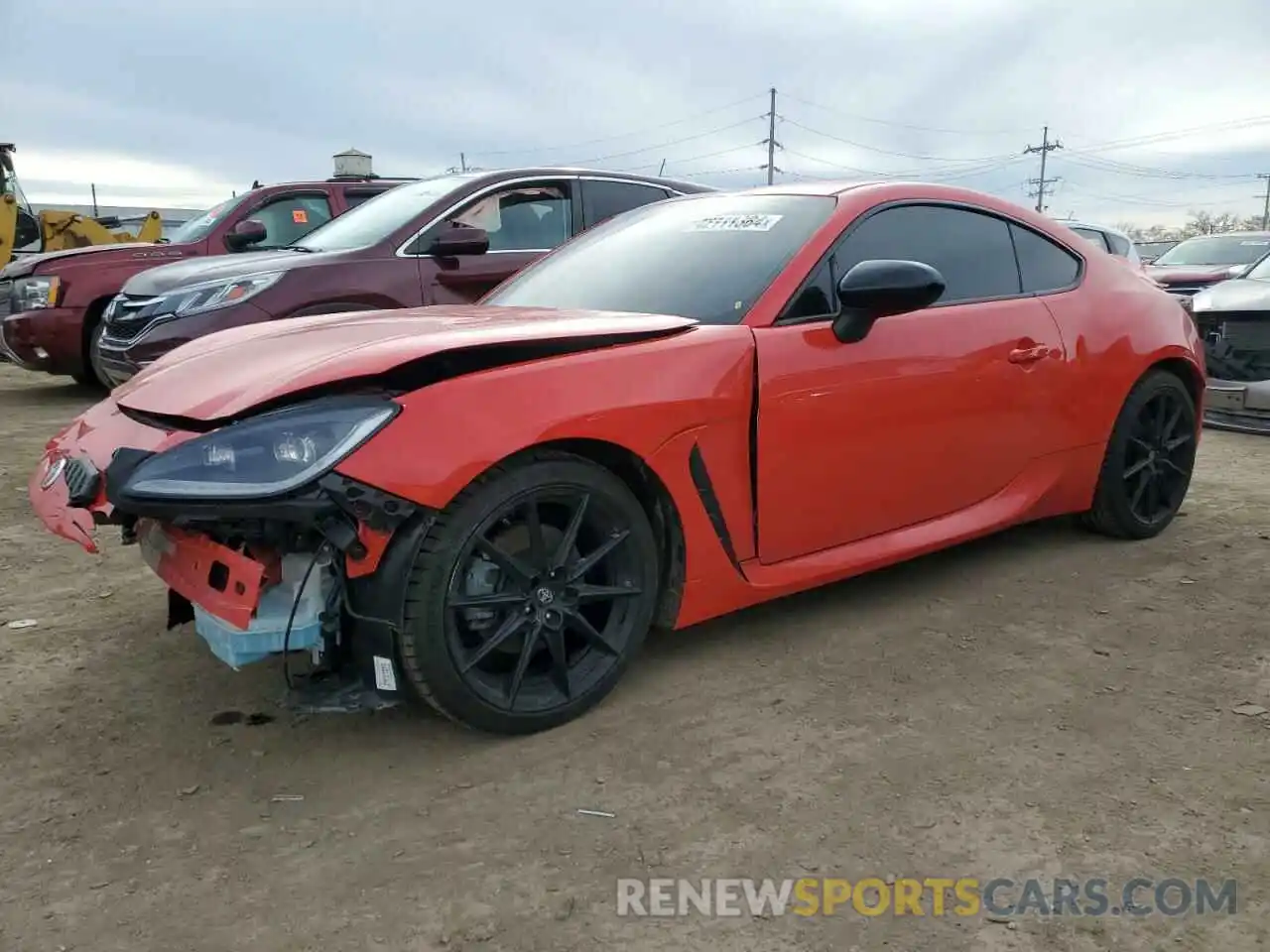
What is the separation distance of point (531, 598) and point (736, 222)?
1.52 m

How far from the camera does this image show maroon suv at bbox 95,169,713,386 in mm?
5516

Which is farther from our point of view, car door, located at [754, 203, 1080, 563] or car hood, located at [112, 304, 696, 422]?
car door, located at [754, 203, 1080, 563]

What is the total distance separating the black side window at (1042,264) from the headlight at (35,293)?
6970mm

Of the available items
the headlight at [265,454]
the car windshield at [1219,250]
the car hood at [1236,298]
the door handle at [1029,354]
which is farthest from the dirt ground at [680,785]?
the car windshield at [1219,250]

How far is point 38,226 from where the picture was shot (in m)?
15.0

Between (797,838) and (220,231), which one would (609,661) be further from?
(220,231)

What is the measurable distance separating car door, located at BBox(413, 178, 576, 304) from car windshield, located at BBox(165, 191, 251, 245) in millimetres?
2966

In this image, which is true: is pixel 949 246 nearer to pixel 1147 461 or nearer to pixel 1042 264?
pixel 1042 264

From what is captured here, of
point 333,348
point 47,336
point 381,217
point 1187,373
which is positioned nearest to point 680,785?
point 333,348

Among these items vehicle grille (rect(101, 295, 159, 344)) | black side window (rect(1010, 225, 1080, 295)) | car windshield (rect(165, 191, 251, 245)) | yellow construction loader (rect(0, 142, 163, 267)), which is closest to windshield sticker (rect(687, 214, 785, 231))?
black side window (rect(1010, 225, 1080, 295))

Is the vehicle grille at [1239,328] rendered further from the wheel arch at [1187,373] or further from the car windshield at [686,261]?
the car windshield at [686,261]

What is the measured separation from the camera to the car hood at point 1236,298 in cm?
626

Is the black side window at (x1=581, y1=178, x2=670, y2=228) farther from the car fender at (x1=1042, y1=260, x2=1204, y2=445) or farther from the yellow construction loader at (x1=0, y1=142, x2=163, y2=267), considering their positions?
the yellow construction loader at (x1=0, y1=142, x2=163, y2=267)

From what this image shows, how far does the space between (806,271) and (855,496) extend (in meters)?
0.69
